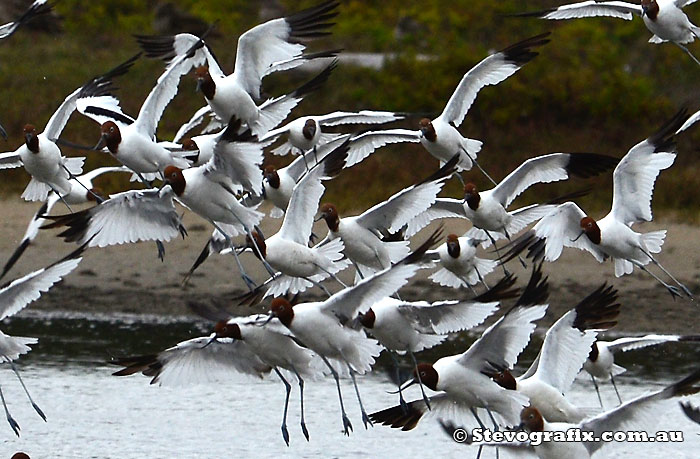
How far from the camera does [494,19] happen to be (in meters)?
22.8

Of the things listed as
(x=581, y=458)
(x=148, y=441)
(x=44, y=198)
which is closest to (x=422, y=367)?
(x=581, y=458)

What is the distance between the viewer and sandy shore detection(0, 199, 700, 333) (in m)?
14.0

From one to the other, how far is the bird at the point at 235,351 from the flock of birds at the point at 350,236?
11 mm

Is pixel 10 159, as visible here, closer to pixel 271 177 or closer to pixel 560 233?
pixel 271 177

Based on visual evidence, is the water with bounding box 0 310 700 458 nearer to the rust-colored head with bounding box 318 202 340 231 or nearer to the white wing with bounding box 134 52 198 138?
the rust-colored head with bounding box 318 202 340 231

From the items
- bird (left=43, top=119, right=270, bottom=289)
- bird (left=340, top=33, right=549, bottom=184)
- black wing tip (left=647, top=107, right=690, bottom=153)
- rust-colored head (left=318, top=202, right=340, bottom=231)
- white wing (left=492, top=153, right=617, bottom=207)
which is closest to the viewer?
bird (left=43, top=119, right=270, bottom=289)

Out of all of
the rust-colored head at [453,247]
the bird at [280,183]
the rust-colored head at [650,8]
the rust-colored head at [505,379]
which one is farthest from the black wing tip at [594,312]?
the rust-colored head at [650,8]

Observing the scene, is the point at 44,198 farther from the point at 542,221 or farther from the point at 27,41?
the point at 27,41

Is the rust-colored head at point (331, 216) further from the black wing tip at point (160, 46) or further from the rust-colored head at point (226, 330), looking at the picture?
the black wing tip at point (160, 46)

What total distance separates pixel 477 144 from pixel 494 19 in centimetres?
1254

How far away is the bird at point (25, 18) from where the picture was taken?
10078 millimetres

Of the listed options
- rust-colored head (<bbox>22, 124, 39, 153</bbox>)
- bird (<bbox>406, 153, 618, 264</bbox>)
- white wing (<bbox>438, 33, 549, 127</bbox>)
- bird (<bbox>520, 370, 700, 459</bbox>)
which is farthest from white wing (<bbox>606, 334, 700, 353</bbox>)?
rust-colored head (<bbox>22, 124, 39, 153</bbox>)

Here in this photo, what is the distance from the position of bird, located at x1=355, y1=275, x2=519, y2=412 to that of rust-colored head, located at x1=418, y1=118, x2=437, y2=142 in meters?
1.96

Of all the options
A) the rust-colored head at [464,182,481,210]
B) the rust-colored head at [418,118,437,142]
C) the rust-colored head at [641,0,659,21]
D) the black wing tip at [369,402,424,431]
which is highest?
the rust-colored head at [641,0,659,21]
